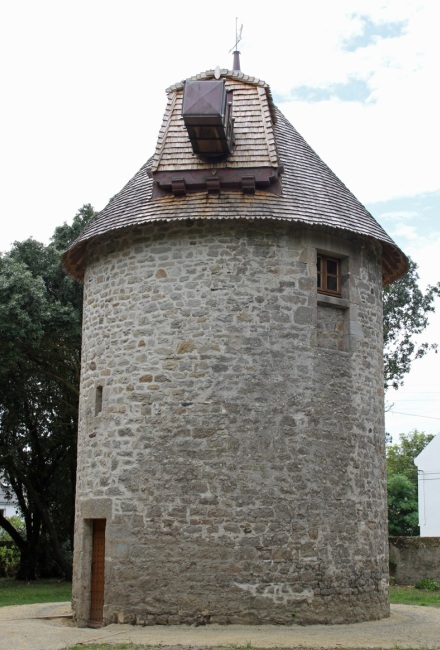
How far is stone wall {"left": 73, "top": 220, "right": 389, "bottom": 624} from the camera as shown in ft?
39.9

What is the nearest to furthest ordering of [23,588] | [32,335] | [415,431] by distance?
1. [32,335]
2. [23,588]
3. [415,431]

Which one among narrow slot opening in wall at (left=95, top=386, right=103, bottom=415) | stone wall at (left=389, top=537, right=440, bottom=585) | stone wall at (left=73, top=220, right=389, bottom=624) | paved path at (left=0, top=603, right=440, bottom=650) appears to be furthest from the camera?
stone wall at (left=389, top=537, right=440, bottom=585)

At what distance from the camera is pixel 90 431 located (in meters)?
13.7

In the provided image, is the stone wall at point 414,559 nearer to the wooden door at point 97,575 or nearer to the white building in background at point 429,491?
the white building in background at point 429,491

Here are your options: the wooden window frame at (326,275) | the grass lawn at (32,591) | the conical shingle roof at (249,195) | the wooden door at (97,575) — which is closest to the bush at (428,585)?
the grass lawn at (32,591)

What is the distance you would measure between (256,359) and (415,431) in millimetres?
48921

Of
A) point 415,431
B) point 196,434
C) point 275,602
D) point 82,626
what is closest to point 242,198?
point 196,434

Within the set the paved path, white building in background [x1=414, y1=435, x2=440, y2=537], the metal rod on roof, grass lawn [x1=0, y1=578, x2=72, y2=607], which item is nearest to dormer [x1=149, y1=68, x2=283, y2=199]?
the metal rod on roof

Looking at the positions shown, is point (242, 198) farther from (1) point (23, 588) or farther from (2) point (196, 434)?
(1) point (23, 588)

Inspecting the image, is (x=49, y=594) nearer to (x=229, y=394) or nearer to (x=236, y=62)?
(x=229, y=394)

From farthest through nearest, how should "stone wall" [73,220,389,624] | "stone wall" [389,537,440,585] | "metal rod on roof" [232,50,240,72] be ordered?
1. "stone wall" [389,537,440,585]
2. "metal rod on roof" [232,50,240,72]
3. "stone wall" [73,220,389,624]

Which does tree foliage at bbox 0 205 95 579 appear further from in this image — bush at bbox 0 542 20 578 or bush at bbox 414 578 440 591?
bush at bbox 414 578 440 591

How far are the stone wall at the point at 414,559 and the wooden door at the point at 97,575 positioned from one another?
11447 millimetres

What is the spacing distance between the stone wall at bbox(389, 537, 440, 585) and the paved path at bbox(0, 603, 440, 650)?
8.92m
